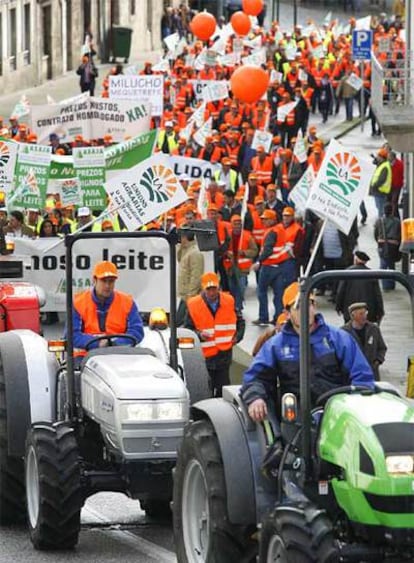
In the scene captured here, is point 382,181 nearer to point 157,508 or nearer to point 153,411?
point 157,508

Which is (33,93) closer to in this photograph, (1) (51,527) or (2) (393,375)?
(2) (393,375)

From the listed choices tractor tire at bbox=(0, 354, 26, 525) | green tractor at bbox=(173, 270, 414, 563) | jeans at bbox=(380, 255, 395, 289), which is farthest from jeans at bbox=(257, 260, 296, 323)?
green tractor at bbox=(173, 270, 414, 563)

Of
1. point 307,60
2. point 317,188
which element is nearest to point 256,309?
point 317,188

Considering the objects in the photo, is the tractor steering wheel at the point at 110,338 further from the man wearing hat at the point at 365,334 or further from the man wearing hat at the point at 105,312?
the man wearing hat at the point at 365,334

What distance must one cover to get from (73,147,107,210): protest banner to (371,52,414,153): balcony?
221 inches

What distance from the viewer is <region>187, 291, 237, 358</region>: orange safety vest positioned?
18.1 meters

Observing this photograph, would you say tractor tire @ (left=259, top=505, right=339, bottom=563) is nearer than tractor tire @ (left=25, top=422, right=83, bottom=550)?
Yes

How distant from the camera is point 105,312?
1379cm

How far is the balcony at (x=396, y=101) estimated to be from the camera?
29516 mm

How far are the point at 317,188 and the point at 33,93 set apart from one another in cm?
4196

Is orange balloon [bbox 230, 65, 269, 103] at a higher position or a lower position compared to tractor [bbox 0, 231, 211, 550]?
higher

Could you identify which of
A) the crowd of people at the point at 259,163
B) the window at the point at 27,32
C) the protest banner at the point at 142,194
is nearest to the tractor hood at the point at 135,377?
the crowd of people at the point at 259,163

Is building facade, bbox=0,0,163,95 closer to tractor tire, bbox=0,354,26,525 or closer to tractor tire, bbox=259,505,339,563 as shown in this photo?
tractor tire, bbox=0,354,26,525

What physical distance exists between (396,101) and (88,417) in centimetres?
1836
